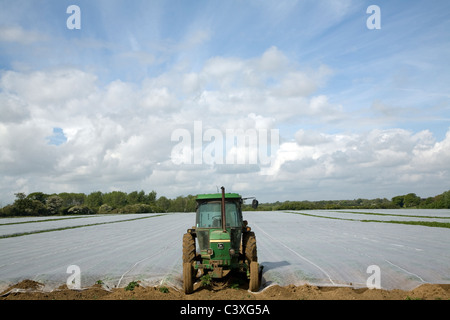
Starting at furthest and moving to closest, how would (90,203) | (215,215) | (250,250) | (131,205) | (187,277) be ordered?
(90,203)
(131,205)
(215,215)
(250,250)
(187,277)

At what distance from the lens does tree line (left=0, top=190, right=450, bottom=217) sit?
7461 centimetres

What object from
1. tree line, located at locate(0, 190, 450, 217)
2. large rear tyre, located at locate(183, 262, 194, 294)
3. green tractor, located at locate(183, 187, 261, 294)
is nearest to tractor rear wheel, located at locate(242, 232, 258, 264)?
green tractor, located at locate(183, 187, 261, 294)

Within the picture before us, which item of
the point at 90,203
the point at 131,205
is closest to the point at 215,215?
the point at 131,205

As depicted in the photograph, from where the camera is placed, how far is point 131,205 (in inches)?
3954

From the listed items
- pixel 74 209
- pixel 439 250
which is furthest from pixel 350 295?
pixel 74 209

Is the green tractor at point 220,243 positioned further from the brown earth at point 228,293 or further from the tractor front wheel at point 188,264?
the brown earth at point 228,293

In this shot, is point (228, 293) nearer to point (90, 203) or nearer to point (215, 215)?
point (215, 215)

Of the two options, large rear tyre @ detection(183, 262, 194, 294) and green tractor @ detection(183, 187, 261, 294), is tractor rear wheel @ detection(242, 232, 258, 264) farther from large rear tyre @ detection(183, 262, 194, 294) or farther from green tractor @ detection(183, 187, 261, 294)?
large rear tyre @ detection(183, 262, 194, 294)

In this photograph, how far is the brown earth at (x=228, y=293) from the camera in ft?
28.1

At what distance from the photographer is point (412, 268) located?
11.3m

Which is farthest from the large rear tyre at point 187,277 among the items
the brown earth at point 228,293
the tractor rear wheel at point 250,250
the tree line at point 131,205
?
the tree line at point 131,205

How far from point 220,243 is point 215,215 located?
1.11 metres

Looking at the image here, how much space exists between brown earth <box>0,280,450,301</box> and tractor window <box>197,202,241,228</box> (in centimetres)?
168
